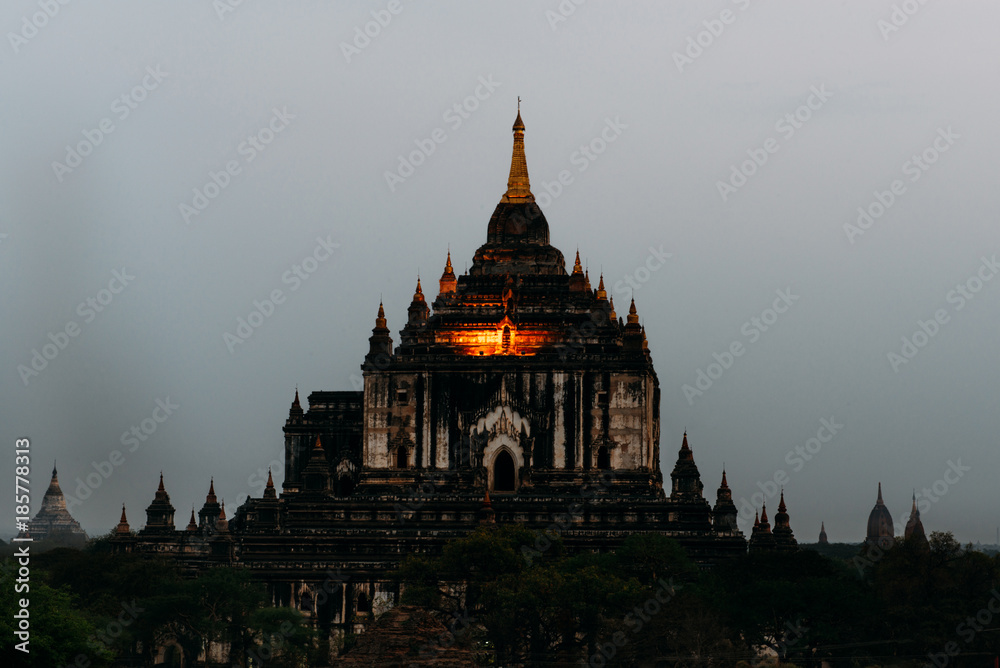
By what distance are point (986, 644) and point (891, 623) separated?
3.51 metres

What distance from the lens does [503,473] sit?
9925 centimetres

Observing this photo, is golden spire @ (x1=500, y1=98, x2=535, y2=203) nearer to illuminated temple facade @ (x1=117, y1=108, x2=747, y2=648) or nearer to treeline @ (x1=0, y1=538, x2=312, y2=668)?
illuminated temple facade @ (x1=117, y1=108, x2=747, y2=648)

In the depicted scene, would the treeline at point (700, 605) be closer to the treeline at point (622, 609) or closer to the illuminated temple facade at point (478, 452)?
the treeline at point (622, 609)

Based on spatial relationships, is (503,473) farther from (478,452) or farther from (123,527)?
(123,527)

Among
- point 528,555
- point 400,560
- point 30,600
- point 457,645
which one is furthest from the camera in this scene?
point 400,560

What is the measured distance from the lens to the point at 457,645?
73625 mm

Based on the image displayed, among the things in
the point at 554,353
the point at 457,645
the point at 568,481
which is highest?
the point at 554,353

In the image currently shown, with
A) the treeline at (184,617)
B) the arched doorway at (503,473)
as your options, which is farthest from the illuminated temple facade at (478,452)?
the treeline at (184,617)

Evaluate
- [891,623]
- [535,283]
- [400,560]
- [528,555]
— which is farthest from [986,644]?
[535,283]

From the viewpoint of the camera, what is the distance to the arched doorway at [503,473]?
99.0 metres

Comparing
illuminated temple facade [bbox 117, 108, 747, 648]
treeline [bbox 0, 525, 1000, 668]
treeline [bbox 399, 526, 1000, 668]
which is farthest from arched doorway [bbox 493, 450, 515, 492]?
treeline [bbox 399, 526, 1000, 668]

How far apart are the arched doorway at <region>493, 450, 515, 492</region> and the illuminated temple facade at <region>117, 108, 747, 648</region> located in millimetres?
64

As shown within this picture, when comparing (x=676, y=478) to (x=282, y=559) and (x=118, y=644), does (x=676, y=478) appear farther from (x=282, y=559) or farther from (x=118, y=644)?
(x=118, y=644)

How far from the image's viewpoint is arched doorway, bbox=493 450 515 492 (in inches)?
3898
